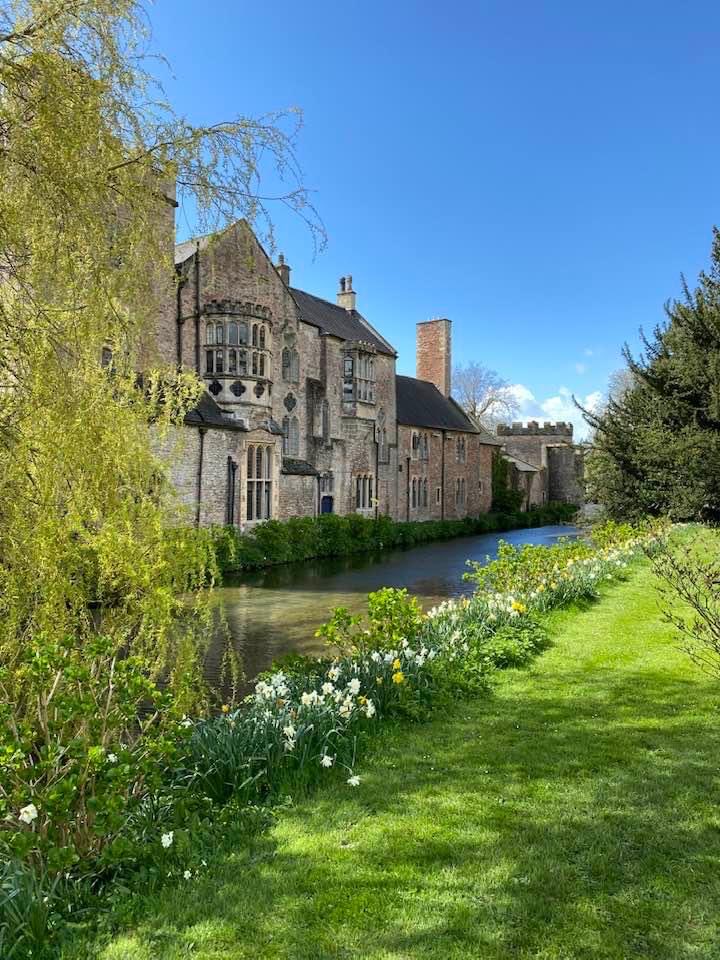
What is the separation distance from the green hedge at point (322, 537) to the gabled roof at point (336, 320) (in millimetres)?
9230

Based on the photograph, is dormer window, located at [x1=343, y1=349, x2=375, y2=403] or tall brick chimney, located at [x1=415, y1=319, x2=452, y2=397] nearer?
dormer window, located at [x1=343, y1=349, x2=375, y2=403]

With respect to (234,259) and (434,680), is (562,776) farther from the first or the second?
(234,259)

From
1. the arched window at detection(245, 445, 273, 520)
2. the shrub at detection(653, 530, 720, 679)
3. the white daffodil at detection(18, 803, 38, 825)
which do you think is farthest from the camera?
the arched window at detection(245, 445, 273, 520)

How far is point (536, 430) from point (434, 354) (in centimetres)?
1937

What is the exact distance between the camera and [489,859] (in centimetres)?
409

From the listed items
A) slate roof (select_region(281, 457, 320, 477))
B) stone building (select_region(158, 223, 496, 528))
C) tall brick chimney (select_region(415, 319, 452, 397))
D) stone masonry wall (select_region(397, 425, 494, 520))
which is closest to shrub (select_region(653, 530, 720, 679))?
stone building (select_region(158, 223, 496, 528))

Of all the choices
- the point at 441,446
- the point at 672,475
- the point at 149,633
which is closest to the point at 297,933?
the point at 149,633

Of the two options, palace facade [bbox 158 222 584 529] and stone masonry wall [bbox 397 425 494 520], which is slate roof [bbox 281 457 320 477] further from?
stone masonry wall [bbox 397 425 494 520]

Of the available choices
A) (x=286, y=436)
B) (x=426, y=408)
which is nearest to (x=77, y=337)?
(x=286, y=436)

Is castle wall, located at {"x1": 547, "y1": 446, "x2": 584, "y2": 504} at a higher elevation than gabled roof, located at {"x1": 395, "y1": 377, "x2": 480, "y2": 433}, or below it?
below

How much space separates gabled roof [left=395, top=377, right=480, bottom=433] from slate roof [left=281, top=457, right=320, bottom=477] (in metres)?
10.9

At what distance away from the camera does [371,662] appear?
7.05 metres

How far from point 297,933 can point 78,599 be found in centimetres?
277

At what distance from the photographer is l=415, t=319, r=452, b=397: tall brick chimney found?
47.3 metres
